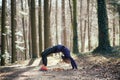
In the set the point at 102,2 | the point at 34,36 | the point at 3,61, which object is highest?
the point at 102,2

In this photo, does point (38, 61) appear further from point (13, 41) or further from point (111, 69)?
point (111, 69)

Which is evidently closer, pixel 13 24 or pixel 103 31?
pixel 103 31

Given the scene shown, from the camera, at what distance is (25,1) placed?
41500mm

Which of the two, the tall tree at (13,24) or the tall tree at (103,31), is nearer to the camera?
the tall tree at (103,31)

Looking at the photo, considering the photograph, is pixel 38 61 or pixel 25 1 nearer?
pixel 38 61

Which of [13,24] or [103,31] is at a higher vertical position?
[13,24]

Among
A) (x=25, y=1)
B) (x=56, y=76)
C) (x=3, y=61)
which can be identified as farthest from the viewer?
(x=25, y=1)

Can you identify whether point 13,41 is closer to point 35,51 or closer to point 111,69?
point 35,51

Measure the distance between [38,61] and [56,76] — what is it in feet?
26.2

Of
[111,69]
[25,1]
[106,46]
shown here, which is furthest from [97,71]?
[25,1]

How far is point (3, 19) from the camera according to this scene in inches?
870

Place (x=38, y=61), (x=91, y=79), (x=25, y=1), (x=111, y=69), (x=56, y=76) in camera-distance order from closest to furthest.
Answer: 1. (x=91, y=79)
2. (x=56, y=76)
3. (x=111, y=69)
4. (x=38, y=61)
5. (x=25, y=1)

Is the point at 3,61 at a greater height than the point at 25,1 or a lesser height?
lesser

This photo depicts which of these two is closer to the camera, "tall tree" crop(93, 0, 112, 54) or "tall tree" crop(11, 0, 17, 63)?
"tall tree" crop(93, 0, 112, 54)
